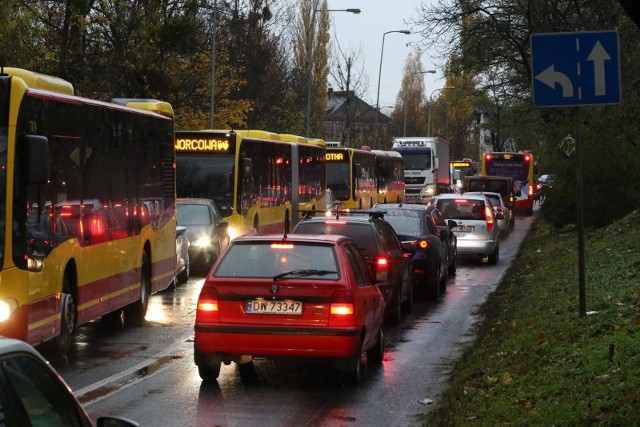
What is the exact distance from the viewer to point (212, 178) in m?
30.3

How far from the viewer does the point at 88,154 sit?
1498 cm

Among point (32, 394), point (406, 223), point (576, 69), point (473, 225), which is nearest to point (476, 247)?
point (473, 225)

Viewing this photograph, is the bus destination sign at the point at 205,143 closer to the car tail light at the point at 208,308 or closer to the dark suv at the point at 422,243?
the dark suv at the point at 422,243

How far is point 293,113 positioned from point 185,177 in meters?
33.3

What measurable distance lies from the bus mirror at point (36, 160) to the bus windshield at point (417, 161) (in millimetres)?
59859

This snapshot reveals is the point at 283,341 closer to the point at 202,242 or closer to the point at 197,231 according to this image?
the point at 202,242

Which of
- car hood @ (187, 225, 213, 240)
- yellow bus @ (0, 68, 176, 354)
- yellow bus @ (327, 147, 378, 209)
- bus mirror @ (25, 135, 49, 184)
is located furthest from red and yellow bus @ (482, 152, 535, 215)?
bus mirror @ (25, 135, 49, 184)

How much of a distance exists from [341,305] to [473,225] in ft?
62.3

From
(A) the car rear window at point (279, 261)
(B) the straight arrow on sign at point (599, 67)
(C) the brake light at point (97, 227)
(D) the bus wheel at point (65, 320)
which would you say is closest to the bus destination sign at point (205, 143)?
(C) the brake light at point (97, 227)

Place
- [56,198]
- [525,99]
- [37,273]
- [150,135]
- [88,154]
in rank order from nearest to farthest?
[37,273] < [56,198] < [88,154] < [150,135] < [525,99]

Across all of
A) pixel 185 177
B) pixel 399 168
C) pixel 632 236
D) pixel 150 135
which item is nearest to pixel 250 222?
pixel 185 177

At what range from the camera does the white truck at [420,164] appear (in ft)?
233

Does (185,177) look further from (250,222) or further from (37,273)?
(37,273)

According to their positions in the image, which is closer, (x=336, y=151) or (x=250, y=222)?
(x=250, y=222)
